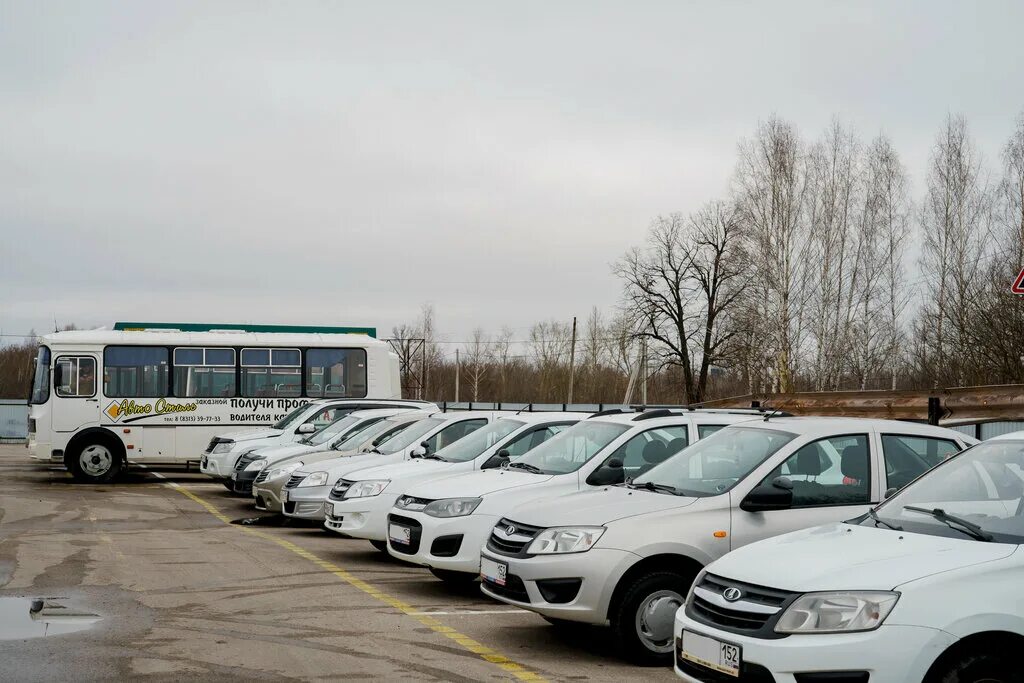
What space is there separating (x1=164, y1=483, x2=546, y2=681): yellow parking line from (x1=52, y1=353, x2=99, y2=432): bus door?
35.4 ft

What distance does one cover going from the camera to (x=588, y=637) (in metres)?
8.63

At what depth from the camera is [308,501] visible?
1483 cm

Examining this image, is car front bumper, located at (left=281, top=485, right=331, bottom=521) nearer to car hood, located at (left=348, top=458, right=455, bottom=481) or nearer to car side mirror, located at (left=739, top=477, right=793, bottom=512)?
car hood, located at (left=348, top=458, right=455, bottom=481)

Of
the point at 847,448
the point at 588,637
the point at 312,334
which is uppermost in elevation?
the point at 312,334

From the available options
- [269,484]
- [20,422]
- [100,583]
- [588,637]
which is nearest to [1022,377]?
[269,484]

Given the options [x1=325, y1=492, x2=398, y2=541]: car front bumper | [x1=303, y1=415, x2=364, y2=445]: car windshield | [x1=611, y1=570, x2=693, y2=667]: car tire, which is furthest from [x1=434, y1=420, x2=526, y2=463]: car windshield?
[x1=303, y1=415, x2=364, y2=445]: car windshield

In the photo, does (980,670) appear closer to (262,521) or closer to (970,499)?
(970,499)

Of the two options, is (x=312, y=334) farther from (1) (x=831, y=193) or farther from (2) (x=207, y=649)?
(1) (x=831, y=193)

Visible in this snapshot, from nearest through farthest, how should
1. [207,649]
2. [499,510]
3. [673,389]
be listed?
[207,649]
[499,510]
[673,389]

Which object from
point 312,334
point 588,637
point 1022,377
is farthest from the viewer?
point 312,334

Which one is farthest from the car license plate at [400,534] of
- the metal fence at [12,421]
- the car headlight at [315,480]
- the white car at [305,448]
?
the metal fence at [12,421]

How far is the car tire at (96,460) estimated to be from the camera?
24.9 m

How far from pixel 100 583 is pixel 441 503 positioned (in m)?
3.38

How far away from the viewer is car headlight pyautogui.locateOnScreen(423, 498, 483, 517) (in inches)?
397
